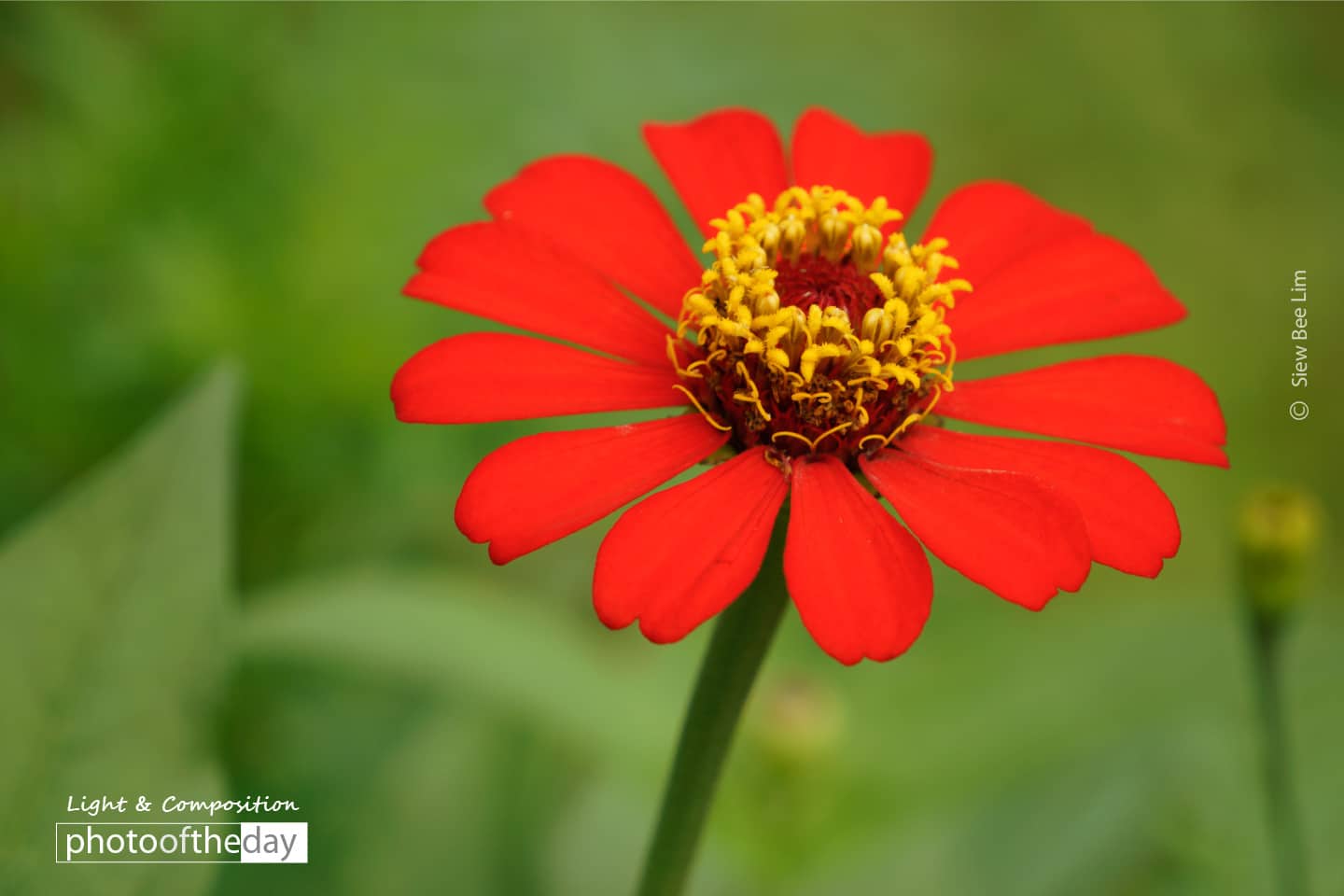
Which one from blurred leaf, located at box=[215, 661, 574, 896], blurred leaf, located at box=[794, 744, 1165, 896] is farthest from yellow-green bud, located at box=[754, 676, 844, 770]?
blurred leaf, located at box=[215, 661, 574, 896]

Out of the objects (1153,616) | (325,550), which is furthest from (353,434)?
(1153,616)

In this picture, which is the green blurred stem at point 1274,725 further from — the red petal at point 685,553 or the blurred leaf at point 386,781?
the blurred leaf at point 386,781

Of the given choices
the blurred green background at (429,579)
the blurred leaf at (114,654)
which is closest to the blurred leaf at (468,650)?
the blurred green background at (429,579)

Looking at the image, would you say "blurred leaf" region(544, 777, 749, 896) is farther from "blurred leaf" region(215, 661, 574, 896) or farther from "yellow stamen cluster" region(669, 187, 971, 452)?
"yellow stamen cluster" region(669, 187, 971, 452)

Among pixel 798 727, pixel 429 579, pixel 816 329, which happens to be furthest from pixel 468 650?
pixel 816 329

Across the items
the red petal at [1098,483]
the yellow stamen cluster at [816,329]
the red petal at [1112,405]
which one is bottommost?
the red petal at [1098,483]
